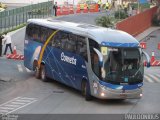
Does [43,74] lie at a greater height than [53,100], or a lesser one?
greater

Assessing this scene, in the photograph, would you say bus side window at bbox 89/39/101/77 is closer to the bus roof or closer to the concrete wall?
the bus roof

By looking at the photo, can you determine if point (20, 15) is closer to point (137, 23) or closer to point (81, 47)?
point (137, 23)

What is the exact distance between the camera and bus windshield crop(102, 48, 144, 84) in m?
20.9

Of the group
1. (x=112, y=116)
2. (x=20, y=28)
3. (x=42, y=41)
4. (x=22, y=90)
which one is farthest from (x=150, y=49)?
(x=112, y=116)

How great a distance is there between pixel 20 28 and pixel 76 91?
27036 millimetres

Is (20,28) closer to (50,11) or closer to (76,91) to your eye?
→ (50,11)

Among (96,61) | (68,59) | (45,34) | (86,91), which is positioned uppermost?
(45,34)

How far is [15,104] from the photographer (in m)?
20.8

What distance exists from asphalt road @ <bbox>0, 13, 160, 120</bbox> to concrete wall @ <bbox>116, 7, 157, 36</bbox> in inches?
743

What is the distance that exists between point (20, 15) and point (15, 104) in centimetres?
3349

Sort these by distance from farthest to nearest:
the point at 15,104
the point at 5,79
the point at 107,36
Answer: the point at 5,79 → the point at 107,36 → the point at 15,104

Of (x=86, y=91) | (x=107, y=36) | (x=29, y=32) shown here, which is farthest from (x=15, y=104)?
(x=29, y=32)

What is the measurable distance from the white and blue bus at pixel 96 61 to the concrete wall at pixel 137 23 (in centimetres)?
2070

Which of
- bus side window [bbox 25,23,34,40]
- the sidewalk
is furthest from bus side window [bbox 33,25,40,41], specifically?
the sidewalk
